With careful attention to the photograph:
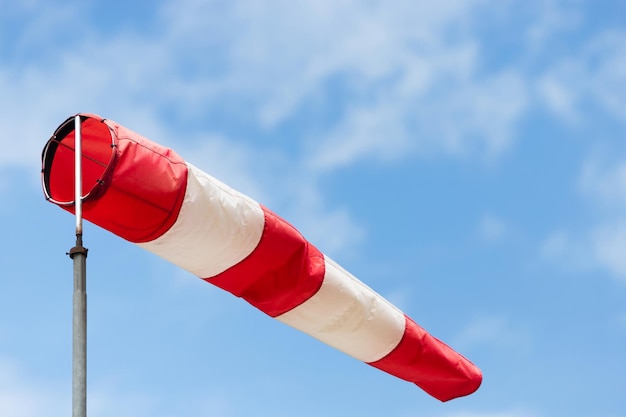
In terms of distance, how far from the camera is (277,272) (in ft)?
47.5

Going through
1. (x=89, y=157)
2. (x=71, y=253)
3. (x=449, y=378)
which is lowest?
(x=71, y=253)

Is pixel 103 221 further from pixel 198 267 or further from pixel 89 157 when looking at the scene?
pixel 198 267

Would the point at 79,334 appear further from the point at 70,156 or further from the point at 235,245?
the point at 235,245

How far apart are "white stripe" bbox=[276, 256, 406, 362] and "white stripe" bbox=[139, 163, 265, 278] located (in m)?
1.72

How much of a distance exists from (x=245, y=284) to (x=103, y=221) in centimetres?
281

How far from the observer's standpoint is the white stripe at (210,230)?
1278cm

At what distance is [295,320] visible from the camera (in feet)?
50.1

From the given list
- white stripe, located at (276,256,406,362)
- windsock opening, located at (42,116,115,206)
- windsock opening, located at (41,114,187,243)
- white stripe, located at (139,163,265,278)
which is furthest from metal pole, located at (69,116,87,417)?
white stripe, located at (276,256,406,362)

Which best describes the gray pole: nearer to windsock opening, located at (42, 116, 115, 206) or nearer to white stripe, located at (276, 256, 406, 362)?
windsock opening, located at (42, 116, 115, 206)

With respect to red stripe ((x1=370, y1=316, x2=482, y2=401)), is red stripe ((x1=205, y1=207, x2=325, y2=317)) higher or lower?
higher

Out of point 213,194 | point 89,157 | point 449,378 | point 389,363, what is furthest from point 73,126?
point 449,378

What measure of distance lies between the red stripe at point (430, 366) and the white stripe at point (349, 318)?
204mm

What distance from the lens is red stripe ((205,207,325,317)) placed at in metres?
14.0

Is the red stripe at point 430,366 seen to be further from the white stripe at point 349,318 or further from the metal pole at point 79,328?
the metal pole at point 79,328
